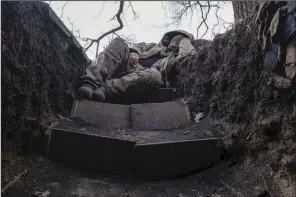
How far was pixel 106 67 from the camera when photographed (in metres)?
3.30

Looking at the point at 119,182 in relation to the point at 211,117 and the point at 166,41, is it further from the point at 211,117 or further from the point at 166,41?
the point at 166,41

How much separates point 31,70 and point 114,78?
1.35 metres

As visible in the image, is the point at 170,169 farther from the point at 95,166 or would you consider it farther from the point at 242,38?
the point at 242,38

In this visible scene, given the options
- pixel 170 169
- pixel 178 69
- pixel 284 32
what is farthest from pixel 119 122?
pixel 284 32

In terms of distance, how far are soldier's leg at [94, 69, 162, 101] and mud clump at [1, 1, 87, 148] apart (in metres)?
0.36

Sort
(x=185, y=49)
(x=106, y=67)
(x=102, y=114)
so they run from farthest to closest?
(x=185, y=49), (x=106, y=67), (x=102, y=114)

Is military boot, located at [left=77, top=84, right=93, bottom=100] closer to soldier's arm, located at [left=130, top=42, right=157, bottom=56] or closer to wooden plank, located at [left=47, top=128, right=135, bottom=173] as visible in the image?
wooden plank, located at [left=47, top=128, right=135, bottom=173]

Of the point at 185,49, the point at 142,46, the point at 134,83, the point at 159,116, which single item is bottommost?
the point at 159,116

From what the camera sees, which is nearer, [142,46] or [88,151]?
[88,151]

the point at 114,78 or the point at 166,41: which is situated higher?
the point at 166,41

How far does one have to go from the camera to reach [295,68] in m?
1.57

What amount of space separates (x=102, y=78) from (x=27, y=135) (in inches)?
51.4

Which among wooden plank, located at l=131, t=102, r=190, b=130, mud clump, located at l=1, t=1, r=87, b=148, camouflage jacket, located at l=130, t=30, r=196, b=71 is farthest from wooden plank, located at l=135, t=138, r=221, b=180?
camouflage jacket, located at l=130, t=30, r=196, b=71

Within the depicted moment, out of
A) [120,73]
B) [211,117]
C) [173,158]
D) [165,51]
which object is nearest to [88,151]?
[173,158]
